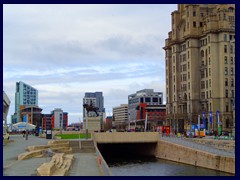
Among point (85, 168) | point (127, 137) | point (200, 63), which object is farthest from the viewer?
point (200, 63)

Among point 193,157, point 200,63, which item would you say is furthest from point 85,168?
point 200,63

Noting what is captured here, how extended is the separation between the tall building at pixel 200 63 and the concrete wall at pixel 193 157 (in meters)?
51.4

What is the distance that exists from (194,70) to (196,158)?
3057 inches

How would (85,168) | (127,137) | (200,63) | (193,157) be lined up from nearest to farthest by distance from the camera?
(85,168) → (193,157) → (127,137) → (200,63)

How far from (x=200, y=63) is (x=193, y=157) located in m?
77.5

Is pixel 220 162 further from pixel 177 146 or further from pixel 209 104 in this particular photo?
pixel 209 104

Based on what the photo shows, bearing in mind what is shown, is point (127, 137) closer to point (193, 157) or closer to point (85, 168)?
point (193, 157)

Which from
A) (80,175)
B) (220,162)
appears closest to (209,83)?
(220,162)

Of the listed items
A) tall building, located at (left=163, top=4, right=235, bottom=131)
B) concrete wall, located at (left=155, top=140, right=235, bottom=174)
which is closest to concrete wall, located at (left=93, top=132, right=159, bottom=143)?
concrete wall, located at (left=155, top=140, right=235, bottom=174)

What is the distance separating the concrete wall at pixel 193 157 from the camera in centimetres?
4444

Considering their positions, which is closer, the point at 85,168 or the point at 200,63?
the point at 85,168

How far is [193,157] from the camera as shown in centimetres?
5391

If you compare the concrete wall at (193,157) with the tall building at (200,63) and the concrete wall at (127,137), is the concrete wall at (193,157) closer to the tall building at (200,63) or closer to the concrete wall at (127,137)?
the concrete wall at (127,137)

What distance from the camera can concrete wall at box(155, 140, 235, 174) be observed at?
146 feet
